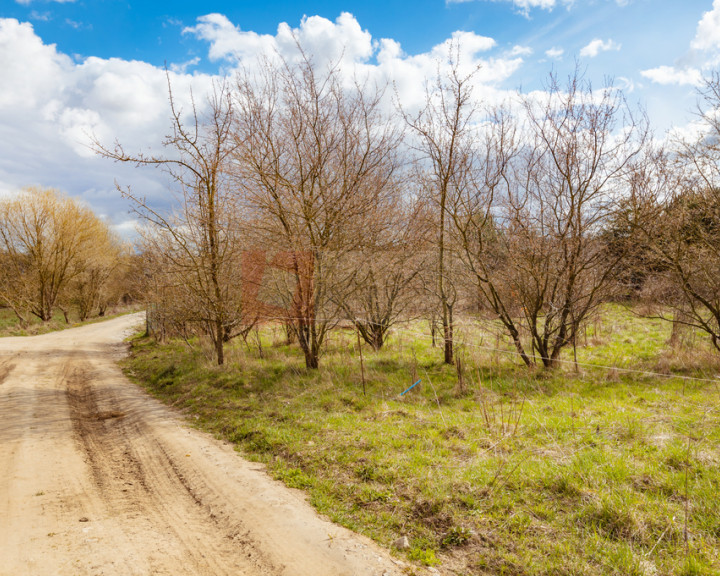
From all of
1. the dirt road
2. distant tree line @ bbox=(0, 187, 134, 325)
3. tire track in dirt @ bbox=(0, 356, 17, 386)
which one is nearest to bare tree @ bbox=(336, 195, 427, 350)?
the dirt road

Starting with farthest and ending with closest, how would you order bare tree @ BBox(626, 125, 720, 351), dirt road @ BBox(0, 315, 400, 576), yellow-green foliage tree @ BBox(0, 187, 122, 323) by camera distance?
yellow-green foliage tree @ BBox(0, 187, 122, 323) < bare tree @ BBox(626, 125, 720, 351) < dirt road @ BBox(0, 315, 400, 576)

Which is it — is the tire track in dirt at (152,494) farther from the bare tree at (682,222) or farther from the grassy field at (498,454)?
the bare tree at (682,222)

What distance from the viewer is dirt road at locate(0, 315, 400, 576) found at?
307 cm

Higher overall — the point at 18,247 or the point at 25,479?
the point at 18,247

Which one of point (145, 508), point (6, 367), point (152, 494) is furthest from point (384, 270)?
point (6, 367)

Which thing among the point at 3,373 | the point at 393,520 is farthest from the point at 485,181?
the point at 3,373

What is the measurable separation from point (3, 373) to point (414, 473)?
10994 mm

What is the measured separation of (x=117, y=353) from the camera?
1473cm

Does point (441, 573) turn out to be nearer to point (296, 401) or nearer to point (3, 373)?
point (296, 401)

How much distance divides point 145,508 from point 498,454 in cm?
375

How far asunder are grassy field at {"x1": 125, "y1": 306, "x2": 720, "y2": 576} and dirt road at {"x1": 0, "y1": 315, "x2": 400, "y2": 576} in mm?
378

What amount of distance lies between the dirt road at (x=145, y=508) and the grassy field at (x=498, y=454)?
378 mm

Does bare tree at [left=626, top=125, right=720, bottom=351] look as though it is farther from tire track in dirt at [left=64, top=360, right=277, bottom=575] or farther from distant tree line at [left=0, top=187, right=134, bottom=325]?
distant tree line at [left=0, top=187, right=134, bottom=325]

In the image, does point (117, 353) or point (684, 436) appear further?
point (117, 353)
